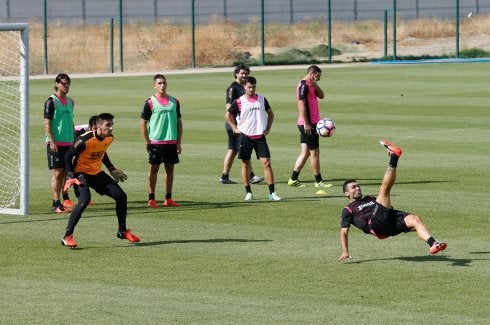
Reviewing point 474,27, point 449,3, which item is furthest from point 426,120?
point 449,3

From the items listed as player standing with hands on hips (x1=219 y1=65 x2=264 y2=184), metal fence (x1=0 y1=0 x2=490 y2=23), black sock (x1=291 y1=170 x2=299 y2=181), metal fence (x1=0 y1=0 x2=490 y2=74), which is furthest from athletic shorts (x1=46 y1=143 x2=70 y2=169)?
metal fence (x1=0 y1=0 x2=490 y2=23)

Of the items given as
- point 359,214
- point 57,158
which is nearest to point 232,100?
point 57,158

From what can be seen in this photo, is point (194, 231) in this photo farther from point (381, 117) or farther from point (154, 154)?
point (381, 117)

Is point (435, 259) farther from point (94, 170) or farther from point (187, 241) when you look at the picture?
point (94, 170)

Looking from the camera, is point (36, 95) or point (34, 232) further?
point (36, 95)

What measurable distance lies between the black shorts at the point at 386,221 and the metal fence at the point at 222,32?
3464 cm

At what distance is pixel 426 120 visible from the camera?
3012cm

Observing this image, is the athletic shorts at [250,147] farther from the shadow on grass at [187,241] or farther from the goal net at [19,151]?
the shadow on grass at [187,241]

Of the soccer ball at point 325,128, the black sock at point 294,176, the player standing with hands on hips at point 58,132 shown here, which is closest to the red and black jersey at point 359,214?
the player standing with hands on hips at point 58,132

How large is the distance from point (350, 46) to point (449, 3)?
16703 mm

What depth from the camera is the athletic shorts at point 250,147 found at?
19.2 meters

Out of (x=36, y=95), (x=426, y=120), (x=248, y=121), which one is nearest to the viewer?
(x=248, y=121)

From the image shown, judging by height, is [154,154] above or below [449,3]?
below

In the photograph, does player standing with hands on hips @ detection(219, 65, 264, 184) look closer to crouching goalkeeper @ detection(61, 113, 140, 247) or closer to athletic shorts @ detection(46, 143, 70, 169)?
athletic shorts @ detection(46, 143, 70, 169)
